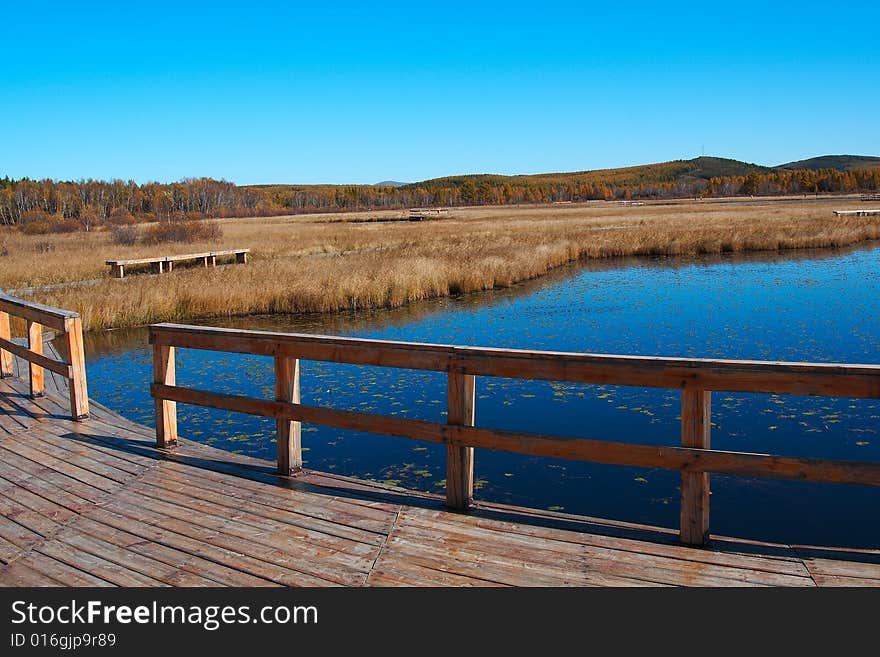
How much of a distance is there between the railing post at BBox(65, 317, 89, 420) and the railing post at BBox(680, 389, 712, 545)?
5.68m

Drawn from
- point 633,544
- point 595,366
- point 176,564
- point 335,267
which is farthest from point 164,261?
point 633,544

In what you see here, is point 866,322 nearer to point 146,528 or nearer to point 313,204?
point 146,528

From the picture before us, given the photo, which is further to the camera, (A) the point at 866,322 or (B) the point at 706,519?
(A) the point at 866,322

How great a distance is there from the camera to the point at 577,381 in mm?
4719

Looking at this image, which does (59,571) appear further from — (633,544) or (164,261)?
(164,261)

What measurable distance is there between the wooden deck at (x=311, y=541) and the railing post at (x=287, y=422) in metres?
0.15

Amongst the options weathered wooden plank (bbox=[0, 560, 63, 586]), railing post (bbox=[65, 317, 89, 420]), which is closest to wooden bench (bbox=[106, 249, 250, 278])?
railing post (bbox=[65, 317, 89, 420])

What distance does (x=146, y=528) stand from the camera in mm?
5105

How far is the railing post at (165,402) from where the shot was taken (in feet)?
22.4

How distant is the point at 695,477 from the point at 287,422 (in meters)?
3.00

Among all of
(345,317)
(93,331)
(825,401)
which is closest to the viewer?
(825,401)

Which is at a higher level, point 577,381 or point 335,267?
point 577,381
